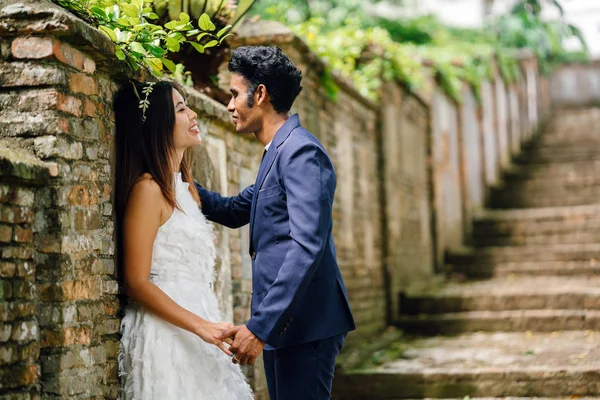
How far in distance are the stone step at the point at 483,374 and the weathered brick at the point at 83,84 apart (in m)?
3.80

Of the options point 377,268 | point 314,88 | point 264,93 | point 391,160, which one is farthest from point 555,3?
point 264,93

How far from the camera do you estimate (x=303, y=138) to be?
3049 millimetres

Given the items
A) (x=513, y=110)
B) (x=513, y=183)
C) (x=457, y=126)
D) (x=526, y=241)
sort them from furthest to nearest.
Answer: (x=513, y=110) < (x=513, y=183) < (x=457, y=126) < (x=526, y=241)

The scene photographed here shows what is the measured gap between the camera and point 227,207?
3680mm

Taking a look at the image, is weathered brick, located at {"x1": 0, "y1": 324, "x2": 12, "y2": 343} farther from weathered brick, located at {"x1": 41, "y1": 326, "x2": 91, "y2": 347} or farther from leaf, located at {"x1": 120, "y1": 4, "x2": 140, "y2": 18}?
leaf, located at {"x1": 120, "y1": 4, "x2": 140, "y2": 18}

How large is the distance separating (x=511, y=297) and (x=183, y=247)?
5884mm

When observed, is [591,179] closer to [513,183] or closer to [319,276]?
[513,183]

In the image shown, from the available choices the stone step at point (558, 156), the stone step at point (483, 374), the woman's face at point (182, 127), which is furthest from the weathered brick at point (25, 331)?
the stone step at point (558, 156)

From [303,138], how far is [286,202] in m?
0.25

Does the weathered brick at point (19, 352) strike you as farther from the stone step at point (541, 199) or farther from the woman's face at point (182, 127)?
the stone step at point (541, 199)

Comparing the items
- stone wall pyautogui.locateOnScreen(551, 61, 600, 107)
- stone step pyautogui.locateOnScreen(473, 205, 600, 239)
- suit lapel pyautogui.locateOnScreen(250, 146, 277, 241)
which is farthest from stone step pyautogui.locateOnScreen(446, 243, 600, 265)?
stone wall pyautogui.locateOnScreen(551, 61, 600, 107)

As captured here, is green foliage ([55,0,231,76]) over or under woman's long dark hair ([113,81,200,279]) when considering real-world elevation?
over

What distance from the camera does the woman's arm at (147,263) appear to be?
3033 mm

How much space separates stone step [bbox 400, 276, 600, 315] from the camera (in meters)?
8.13
